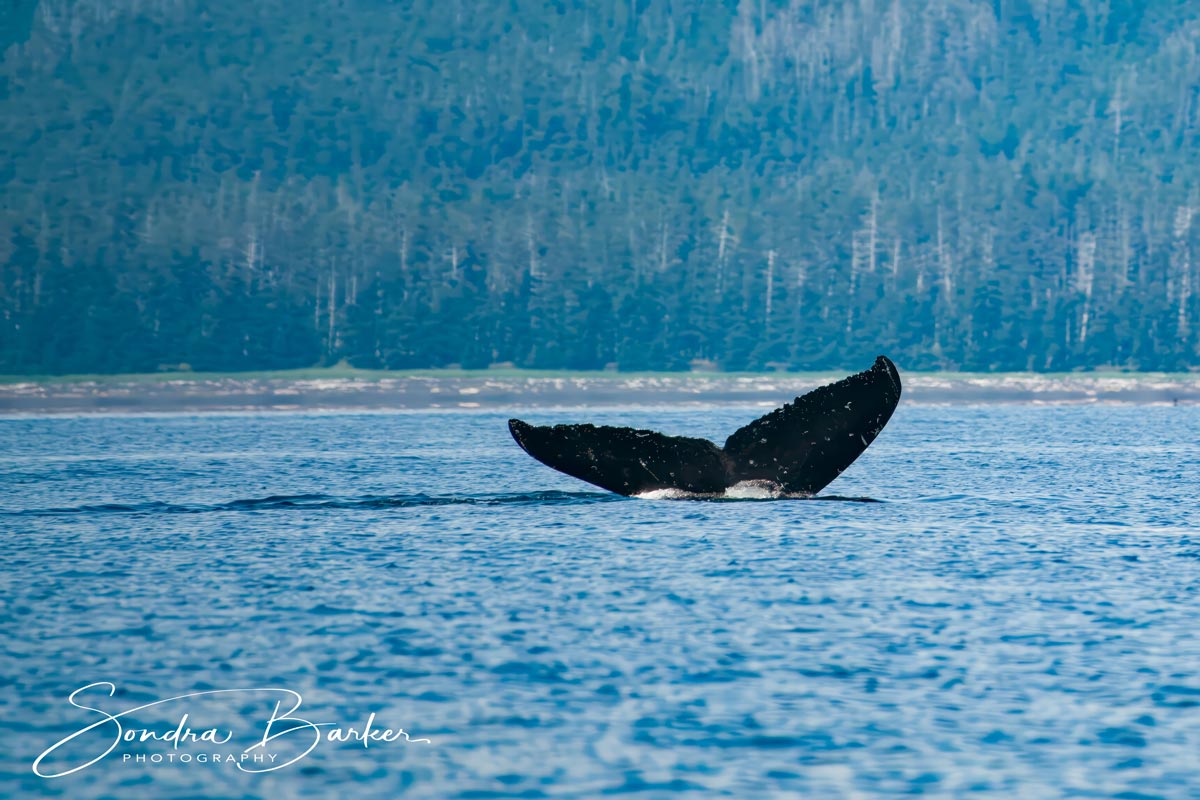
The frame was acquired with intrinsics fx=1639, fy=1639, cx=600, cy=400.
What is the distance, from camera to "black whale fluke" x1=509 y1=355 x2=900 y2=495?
26203 mm

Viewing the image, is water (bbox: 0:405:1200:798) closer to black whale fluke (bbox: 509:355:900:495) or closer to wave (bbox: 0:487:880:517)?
wave (bbox: 0:487:880:517)

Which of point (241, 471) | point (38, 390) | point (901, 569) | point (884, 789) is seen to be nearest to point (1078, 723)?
point (884, 789)

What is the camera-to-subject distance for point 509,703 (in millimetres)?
13734

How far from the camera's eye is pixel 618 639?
55.8 feet

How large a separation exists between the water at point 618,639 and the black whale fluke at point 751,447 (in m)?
0.88

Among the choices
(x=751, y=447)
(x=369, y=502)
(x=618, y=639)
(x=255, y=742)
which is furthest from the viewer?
(x=369, y=502)

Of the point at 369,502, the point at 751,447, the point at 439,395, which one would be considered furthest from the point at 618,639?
the point at 439,395

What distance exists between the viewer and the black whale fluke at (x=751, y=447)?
26203mm

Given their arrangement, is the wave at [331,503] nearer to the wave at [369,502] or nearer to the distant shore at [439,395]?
the wave at [369,502]

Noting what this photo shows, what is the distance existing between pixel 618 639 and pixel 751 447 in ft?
40.3

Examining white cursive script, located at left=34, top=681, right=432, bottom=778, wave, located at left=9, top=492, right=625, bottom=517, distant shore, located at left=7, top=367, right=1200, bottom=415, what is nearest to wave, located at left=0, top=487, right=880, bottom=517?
wave, located at left=9, top=492, right=625, bottom=517

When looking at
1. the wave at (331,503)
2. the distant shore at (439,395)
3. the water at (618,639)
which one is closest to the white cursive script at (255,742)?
the water at (618,639)

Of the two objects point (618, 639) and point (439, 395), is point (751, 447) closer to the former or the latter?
point (618, 639)

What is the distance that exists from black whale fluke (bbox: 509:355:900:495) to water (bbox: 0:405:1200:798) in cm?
88
